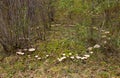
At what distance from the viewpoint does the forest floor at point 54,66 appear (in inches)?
151

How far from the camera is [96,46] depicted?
434cm

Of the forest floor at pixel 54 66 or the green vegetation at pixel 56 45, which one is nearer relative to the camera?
the forest floor at pixel 54 66

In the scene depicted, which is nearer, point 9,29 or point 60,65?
point 60,65

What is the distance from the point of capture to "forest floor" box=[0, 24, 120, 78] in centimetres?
383

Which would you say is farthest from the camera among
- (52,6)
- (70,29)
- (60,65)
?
(52,6)

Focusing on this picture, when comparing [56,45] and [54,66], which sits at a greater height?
[56,45]

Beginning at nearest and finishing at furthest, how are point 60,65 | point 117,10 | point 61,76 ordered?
point 61,76 < point 60,65 < point 117,10

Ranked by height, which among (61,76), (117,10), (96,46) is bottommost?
(61,76)

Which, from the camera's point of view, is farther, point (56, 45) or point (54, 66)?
point (56, 45)

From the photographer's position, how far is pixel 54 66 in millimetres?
4070

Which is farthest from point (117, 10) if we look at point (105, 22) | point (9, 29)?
point (9, 29)

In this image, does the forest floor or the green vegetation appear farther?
the green vegetation

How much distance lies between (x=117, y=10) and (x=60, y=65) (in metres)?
1.58

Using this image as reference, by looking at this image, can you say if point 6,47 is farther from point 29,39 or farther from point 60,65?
point 60,65
